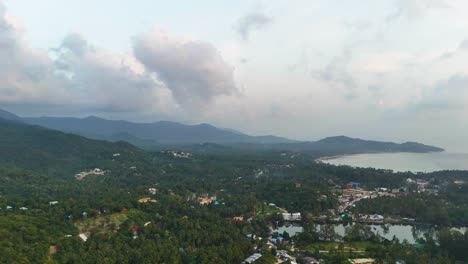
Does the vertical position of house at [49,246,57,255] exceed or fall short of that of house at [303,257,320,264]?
it exceeds it

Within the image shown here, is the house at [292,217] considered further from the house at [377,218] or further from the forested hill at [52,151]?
the forested hill at [52,151]

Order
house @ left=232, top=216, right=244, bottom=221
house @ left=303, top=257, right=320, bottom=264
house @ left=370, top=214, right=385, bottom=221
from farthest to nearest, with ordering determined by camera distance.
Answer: house @ left=370, top=214, right=385, bottom=221 → house @ left=232, top=216, right=244, bottom=221 → house @ left=303, top=257, right=320, bottom=264

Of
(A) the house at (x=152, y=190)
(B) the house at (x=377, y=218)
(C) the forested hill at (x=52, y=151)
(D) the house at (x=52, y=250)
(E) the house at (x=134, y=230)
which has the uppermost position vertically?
(C) the forested hill at (x=52, y=151)

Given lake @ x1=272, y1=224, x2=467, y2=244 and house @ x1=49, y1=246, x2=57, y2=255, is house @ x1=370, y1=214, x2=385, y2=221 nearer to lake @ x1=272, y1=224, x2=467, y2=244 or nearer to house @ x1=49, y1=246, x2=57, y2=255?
lake @ x1=272, y1=224, x2=467, y2=244

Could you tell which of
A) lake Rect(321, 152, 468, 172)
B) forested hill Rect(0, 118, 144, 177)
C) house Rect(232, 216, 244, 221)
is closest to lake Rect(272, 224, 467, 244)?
house Rect(232, 216, 244, 221)

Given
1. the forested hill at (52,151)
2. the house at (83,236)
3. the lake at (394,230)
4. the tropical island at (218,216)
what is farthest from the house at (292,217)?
the forested hill at (52,151)

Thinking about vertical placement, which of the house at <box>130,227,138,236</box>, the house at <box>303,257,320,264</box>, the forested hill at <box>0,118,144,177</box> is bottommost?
the house at <box>303,257,320,264</box>

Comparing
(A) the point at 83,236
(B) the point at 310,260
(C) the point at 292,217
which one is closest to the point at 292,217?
(C) the point at 292,217

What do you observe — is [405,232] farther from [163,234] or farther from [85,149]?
[85,149]

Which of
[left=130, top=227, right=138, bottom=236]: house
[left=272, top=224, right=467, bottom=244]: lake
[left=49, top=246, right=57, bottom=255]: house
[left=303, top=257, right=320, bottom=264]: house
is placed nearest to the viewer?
[left=49, top=246, right=57, bottom=255]: house
